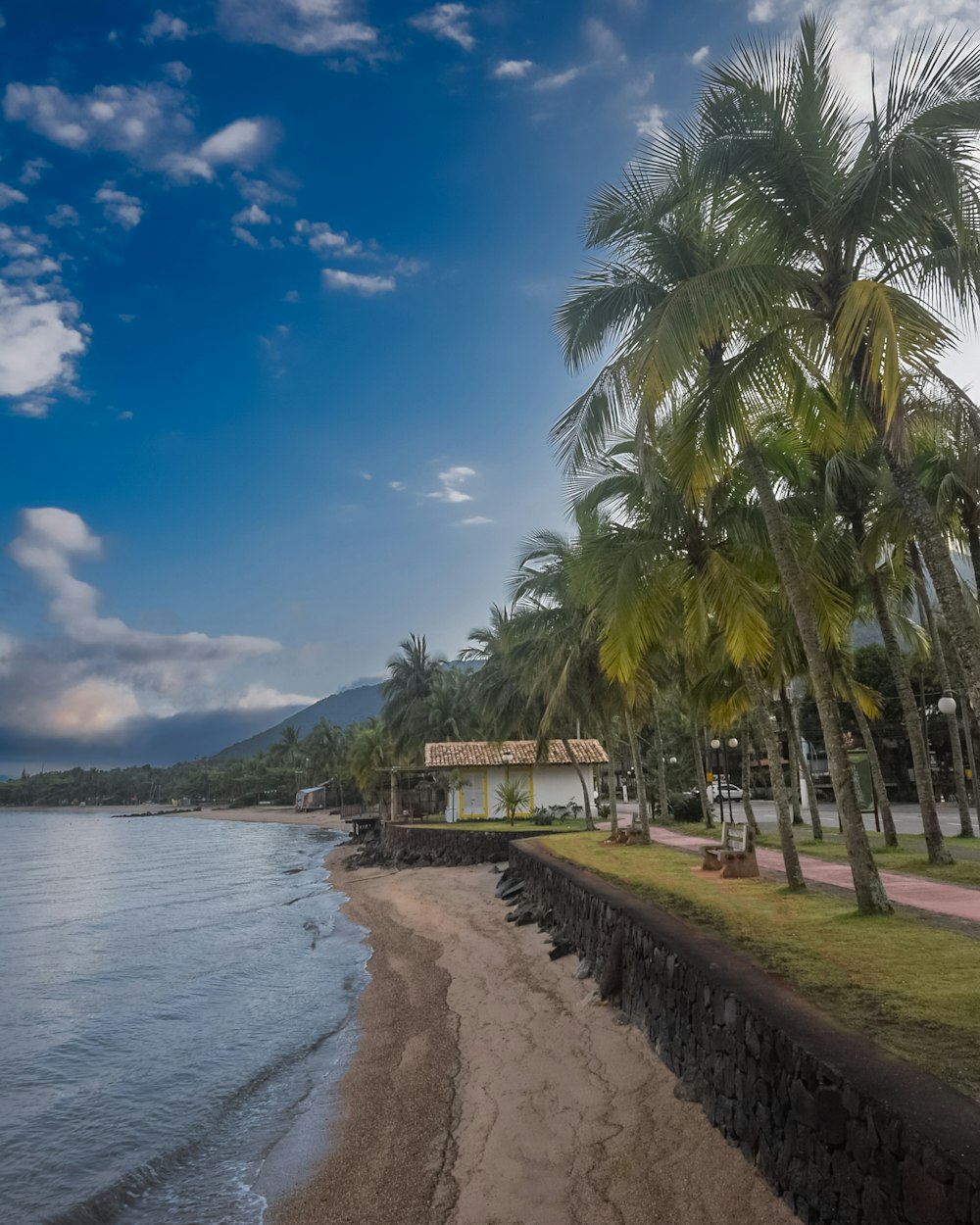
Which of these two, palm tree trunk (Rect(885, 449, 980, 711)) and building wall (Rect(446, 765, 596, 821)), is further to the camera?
building wall (Rect(446, 765, 596, 821))

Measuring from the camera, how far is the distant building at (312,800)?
96.8 m

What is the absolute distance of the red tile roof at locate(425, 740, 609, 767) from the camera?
37906 millimetres

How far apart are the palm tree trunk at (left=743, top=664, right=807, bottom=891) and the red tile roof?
81.8 feet

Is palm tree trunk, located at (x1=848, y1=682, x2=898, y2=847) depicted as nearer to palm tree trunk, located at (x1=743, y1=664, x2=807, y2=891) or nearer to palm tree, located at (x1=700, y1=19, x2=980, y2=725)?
palm tree trunk, located at (x1=743, y1=664, x2=807, y2=891)

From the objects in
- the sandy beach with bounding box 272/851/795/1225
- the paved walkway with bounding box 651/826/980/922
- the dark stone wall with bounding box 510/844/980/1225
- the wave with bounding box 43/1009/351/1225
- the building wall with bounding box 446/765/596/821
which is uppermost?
the building wall with bounding box 446/765/596/821

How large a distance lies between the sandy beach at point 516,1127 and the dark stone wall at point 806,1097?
0.85 ft

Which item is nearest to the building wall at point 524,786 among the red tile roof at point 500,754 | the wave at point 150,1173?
the red tile roof at point 500,754

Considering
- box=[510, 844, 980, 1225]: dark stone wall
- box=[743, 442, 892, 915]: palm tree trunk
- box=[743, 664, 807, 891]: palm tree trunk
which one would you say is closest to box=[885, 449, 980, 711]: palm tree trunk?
box=[743, 442, 892, 915]: palm tree trunk

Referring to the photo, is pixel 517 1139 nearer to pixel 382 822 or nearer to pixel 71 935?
pixel 71 935

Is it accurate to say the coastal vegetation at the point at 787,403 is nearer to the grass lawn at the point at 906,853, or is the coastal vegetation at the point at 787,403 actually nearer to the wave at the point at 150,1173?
the grass lawn at the point at 906,853

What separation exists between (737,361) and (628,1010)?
7.03 meters

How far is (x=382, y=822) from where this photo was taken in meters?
47.7

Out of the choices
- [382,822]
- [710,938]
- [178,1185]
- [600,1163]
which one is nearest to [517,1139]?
[600,1163]

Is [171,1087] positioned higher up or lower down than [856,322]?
lower down
